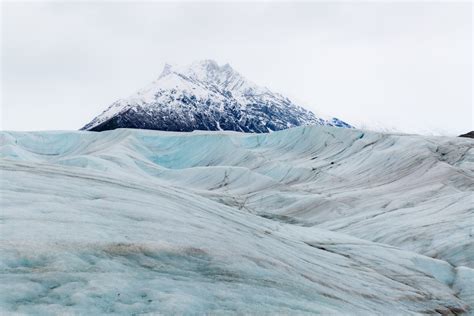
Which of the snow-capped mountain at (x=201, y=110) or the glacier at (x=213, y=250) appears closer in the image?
the glacier at (x=213, y=250)

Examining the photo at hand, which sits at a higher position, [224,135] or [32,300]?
[224,135]

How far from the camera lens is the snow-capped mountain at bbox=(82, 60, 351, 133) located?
109594 mm

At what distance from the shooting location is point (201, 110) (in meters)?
119

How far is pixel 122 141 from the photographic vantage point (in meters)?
43.3

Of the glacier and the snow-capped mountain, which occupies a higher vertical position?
the snow-capped mountain

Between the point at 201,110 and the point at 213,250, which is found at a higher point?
the point at 201,110

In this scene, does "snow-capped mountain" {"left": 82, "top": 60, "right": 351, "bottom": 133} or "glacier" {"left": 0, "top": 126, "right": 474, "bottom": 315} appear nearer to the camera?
"glacier" {"left": 0, "top": 126, "right": 474, "bottom": 315}

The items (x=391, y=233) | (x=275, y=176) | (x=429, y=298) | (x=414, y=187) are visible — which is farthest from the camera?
(x=275, y=176)

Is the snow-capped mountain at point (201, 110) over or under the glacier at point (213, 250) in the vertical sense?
over

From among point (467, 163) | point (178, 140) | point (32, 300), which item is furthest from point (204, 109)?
point (32, 300)

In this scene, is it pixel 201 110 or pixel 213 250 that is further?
pixel 201 110

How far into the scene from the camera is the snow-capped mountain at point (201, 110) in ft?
360

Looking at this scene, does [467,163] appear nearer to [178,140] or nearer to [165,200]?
[165,200]

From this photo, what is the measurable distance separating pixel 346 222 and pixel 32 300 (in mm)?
13674
